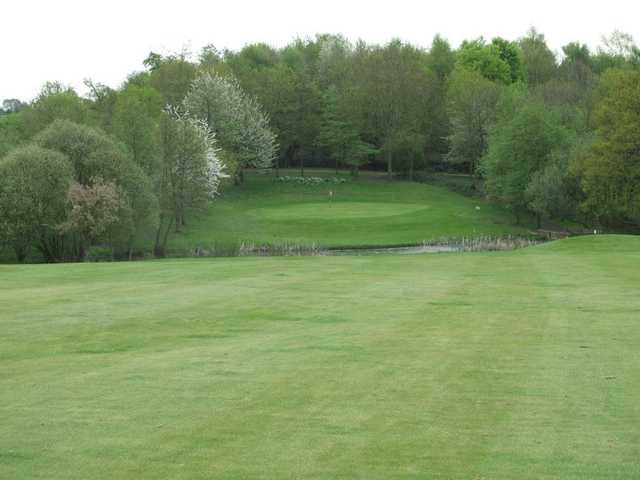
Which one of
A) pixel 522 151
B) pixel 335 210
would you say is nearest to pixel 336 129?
pixel 335 210

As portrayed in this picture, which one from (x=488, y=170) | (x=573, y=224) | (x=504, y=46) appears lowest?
(x=573, y=224)

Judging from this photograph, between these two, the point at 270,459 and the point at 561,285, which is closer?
the point at 270,459

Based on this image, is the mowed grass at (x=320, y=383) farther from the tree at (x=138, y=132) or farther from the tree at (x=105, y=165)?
the tree at (x=138, y=132)

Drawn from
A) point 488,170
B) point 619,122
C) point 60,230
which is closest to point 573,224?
point 488,170

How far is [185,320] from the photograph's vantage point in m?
22.3

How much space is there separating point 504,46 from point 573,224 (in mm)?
57156

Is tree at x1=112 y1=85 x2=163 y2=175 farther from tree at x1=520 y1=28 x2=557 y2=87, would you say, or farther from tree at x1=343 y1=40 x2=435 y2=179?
tree at x1=520 y1=28 x2=557 y2=87

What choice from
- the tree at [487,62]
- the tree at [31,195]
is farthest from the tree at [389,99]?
the tree at [31,195]

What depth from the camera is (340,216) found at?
83.8m

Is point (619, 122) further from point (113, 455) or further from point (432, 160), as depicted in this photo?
point (113, 455)

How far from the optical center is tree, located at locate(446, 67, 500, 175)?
104312mm

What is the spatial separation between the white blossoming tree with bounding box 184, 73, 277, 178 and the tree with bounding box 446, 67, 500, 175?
2396 centimetres

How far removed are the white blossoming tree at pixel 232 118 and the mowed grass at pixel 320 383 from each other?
68291 millimetres

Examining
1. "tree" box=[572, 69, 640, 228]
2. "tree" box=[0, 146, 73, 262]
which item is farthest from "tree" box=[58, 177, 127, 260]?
"tree" box=[572, 69, 640, 228]
